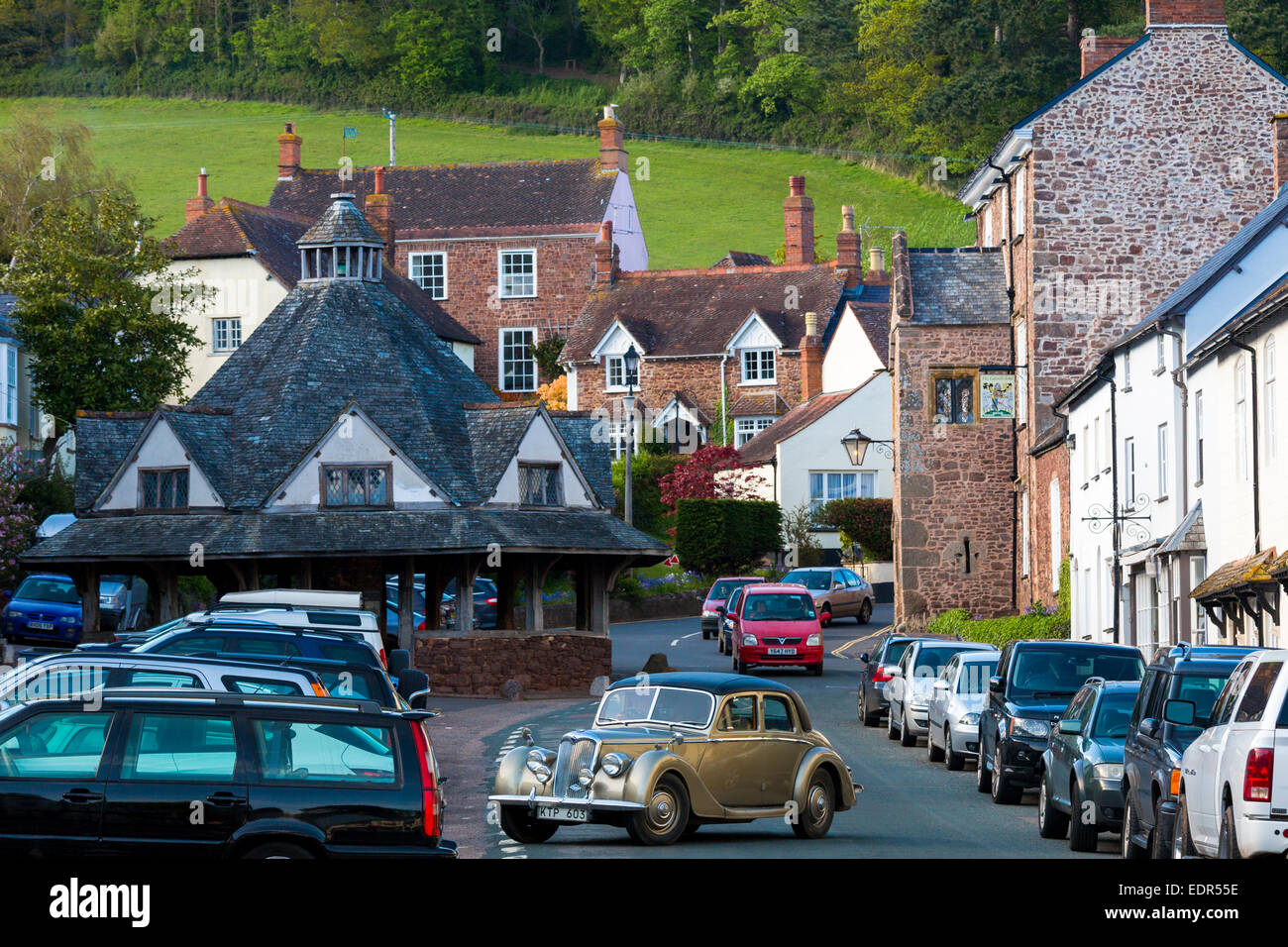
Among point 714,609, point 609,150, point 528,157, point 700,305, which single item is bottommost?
point 714,609

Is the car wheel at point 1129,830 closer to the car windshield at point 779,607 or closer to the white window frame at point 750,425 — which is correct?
the car windshield at point 779,607

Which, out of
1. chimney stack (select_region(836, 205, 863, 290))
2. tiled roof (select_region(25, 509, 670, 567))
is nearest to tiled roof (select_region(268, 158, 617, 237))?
chimney stack (select_region(836, 205, 863, 290))

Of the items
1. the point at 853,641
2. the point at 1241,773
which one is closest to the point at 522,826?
the point at 1241,773

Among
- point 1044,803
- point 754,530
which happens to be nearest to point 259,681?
point 1044,803

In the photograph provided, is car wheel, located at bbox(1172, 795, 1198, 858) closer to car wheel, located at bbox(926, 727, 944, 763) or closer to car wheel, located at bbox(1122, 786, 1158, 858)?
car wheel, located at bbox(1122, 786, 1158, 858)

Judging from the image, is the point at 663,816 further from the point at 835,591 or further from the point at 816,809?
the point at 835,591

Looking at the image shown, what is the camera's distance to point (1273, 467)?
27.0 meters

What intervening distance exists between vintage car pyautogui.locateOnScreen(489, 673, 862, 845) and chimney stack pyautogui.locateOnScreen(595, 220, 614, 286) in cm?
6433

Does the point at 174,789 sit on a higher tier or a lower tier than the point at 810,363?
lower

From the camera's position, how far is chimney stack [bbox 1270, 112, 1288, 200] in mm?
44750

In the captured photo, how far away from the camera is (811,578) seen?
55.1 meters

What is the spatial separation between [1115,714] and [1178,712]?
10.4 ft

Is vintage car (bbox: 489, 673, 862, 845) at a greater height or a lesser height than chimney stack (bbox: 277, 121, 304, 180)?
lesser
